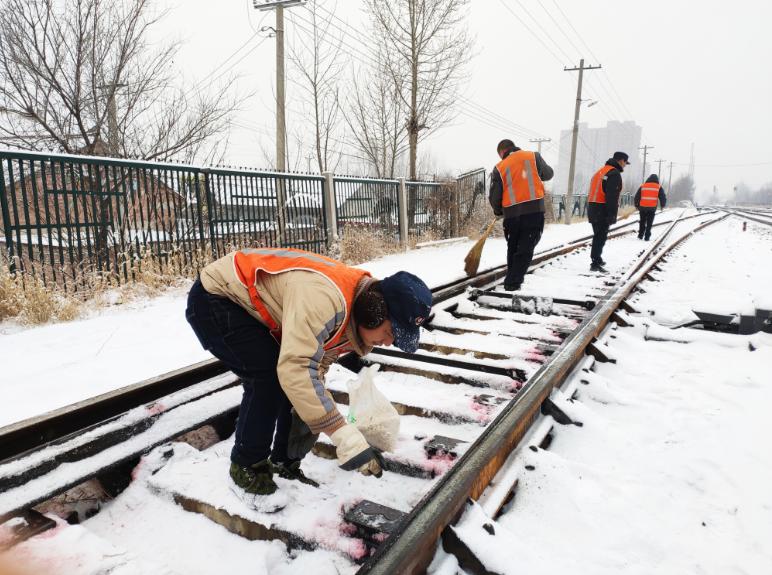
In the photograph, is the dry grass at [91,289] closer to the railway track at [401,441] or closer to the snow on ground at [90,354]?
the snow on ground at [90,354]

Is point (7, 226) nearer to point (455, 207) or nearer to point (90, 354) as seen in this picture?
point (90, 354)

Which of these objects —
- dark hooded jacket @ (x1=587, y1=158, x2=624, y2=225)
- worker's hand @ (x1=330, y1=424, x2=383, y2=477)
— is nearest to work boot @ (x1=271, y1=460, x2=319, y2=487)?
worker's hand @ (x1=330, y1=424, x2=383, y2=477)

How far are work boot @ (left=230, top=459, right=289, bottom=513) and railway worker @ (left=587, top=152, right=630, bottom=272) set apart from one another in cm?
693

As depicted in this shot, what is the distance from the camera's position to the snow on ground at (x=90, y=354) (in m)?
3.29

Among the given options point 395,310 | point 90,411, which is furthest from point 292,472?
point 90,411

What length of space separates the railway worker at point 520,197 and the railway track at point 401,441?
1883 millimetres

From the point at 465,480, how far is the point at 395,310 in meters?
0.66

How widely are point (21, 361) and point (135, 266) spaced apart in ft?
8.62

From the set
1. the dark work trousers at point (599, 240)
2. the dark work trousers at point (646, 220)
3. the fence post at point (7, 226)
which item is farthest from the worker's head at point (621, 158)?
the fence post at point (7, 226)

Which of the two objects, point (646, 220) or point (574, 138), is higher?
point (574, 138)

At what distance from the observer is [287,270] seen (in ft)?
6.13

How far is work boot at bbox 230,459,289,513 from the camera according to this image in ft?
6.27

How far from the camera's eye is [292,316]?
1.70m

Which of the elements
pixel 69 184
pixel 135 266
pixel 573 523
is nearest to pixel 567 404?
pixel 573 523
